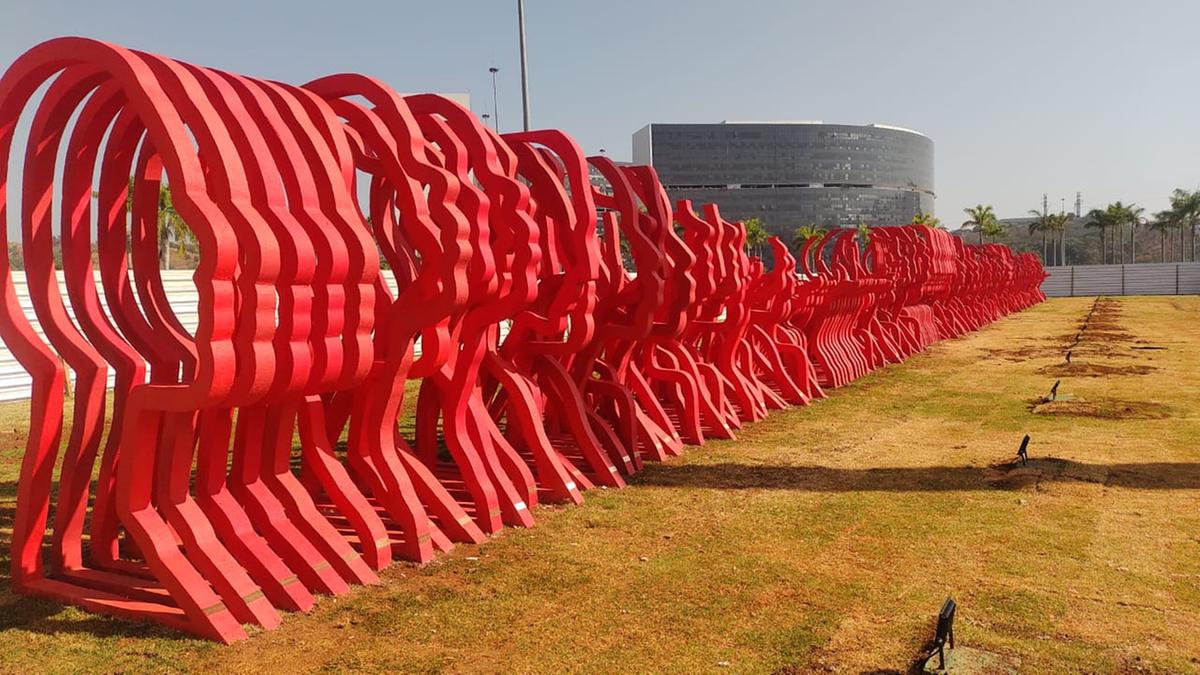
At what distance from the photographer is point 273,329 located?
15.2ft

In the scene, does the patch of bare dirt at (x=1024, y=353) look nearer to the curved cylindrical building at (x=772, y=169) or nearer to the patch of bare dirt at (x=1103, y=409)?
the patch of bare dirt at (x=1103, y=409)

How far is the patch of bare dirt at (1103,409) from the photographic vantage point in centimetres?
1145

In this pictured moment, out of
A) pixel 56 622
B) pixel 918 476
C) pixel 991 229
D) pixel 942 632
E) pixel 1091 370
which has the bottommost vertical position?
pixel 1091 370

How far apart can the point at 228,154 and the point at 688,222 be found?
20.9 ft

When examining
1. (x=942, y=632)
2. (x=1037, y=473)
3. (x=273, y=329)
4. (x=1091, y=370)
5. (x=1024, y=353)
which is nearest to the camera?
(x=942, y=632)

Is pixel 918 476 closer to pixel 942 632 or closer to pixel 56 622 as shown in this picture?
pixel 942 632

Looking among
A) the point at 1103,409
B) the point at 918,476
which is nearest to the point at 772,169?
the point at 1103,409

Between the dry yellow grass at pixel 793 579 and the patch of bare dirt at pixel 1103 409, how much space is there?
162 cm

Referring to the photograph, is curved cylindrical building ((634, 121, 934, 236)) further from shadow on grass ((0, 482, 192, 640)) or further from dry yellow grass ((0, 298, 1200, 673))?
shadow on grass ((0, 482, 192, 640))

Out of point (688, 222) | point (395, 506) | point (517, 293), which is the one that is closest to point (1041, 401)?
point (688, 222)

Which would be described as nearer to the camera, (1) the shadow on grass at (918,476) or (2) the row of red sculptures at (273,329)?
(2) the row of red sculptures at (273,329)

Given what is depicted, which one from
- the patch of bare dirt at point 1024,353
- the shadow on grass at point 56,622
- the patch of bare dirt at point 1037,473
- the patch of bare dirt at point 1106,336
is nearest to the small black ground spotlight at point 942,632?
the shadow on grass at point 56,622

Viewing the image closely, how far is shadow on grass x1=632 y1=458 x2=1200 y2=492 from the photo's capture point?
779 centimetres

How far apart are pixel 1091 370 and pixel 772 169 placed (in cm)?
9445
